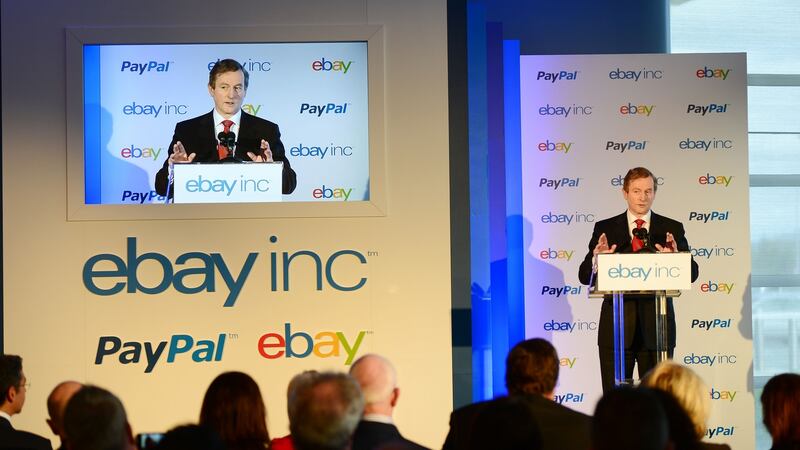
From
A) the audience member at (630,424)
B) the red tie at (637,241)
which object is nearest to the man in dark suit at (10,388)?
the audience member at (630,424)

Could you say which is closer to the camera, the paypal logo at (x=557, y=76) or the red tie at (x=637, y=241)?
the red tie at (x=637, y=241)

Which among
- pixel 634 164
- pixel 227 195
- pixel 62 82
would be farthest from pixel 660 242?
pixel 62 82

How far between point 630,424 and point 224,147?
4.34m

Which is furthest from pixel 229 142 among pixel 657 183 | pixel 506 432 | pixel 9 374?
pixel 506 432

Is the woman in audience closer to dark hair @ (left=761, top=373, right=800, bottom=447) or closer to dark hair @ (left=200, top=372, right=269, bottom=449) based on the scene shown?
dark hair @ (left=761, top=373, right=800, bottom=447)

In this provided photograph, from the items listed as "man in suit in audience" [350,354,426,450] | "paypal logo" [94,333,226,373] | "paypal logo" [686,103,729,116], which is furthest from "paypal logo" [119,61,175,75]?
"paypal logo" [686,103,729,116]

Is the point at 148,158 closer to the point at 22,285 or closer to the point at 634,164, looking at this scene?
the point at 22,285

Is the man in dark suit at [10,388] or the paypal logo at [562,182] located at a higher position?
the paypal logo at [562,182]

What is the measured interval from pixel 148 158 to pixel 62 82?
2.31 feet

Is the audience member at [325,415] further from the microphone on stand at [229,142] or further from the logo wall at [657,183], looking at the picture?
the logo wall at [657,183]

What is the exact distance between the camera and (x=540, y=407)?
367cm

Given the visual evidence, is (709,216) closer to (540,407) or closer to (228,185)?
(228,185)

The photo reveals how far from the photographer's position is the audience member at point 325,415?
263 cm

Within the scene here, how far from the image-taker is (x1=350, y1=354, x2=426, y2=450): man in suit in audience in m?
3.63
